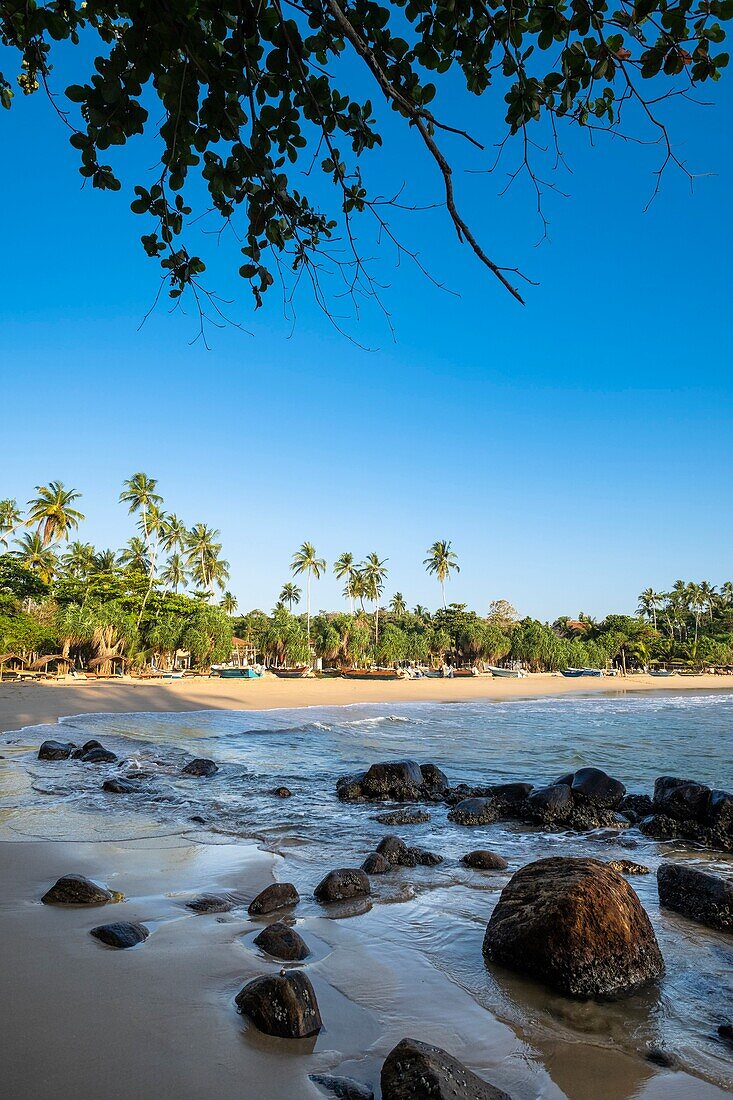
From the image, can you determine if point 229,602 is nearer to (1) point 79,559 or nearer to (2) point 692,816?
(1) point 79,559

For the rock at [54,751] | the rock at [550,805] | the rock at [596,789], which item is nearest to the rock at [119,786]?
the rock at [54,751]

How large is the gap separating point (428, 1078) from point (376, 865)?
375 centimetres

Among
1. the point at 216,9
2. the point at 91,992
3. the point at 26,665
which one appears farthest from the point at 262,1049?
the point at 26,665

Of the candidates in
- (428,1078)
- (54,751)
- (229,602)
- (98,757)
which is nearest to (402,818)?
(428,1078)

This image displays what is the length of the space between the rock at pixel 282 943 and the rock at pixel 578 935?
1283 mm

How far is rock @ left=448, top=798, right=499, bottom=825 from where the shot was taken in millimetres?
8547

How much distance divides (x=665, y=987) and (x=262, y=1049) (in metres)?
2.65

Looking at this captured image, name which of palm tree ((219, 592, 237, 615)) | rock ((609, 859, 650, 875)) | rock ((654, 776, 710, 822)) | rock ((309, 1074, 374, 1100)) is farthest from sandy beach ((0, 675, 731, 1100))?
palm tree ((219, 592, 237, 615))

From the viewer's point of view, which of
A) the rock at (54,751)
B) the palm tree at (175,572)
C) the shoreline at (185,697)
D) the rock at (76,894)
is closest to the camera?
the rock at (76,894)

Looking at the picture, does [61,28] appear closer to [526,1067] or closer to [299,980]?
[299,980]

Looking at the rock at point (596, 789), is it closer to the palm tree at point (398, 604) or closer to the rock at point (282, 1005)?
the rock at point (282, 1005)

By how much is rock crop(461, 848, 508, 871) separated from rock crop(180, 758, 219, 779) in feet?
20.3

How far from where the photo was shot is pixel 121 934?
3908 mm

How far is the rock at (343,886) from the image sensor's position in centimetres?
519
